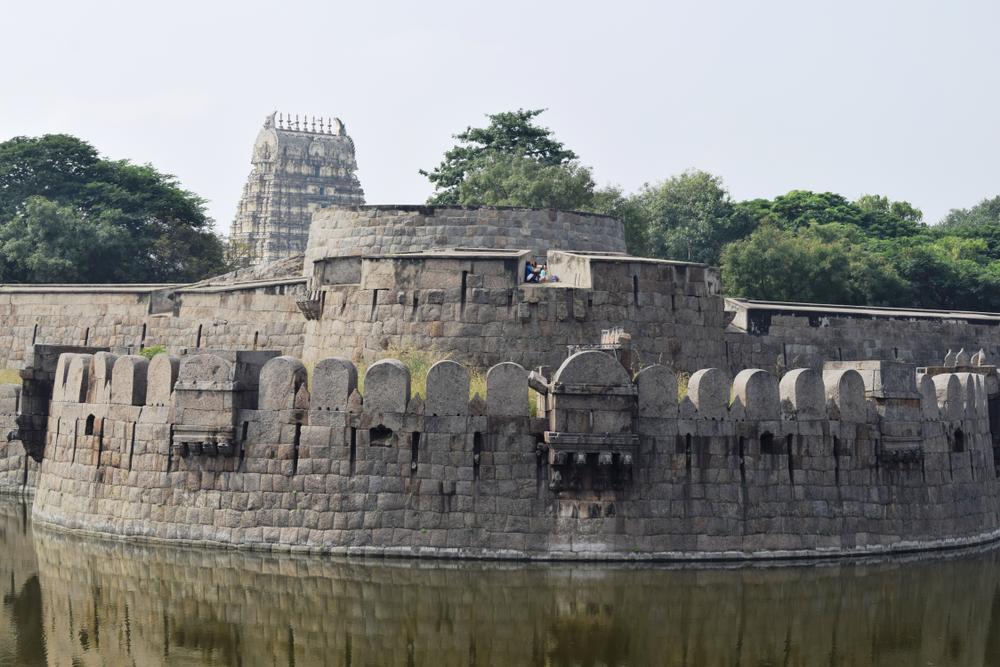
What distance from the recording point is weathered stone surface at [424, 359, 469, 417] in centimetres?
1669

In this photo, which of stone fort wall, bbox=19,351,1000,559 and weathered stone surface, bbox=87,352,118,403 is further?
weathered stone surface, bbox=87,352,118,403

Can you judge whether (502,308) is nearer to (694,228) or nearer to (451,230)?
(451,230)

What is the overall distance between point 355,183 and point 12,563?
6993 cm

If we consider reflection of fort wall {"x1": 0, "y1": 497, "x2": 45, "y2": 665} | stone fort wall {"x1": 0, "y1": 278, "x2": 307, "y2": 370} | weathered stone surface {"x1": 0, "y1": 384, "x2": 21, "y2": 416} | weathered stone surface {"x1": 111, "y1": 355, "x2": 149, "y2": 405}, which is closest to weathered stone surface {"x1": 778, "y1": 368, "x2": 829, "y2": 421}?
weathered stone surface {"x1": 111, "y1": 355, "x2": 149, "y2": 405}

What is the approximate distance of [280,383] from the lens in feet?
56.0

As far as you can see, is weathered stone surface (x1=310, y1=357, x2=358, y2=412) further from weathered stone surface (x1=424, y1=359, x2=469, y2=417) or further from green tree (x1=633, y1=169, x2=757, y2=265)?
green tree (x1=633, y1=169, x2=757, y2=265)

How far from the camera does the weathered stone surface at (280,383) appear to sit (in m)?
17.0

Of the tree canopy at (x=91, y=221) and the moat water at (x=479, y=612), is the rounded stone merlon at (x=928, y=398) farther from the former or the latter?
the tree canopy at (x=91, y=221)

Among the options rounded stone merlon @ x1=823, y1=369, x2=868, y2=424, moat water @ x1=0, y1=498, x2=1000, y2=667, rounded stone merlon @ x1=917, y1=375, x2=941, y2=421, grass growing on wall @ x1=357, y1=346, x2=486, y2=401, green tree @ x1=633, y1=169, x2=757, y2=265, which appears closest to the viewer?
moat water @ x1=0, y1=498, x2=1000, y2=667

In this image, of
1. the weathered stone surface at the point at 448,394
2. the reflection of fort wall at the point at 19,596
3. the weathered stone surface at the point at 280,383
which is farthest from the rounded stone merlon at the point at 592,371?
the reflection of fort wall at the point at 19,596

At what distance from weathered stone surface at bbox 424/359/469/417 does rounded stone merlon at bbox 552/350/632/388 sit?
4.40 ft

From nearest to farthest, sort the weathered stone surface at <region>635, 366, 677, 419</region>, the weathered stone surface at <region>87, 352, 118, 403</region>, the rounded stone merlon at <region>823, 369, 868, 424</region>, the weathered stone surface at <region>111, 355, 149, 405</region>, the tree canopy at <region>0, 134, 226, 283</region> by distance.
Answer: the weathered stone surface at <region>635, 366, 677, 419</region>, the rounded stone merlon at <region>823, 369, 868, 424</region>, the weathered stone surface at <region>111, 355, 149, 405</region>, the weathered stone surface at <region>87, 352, 118, 403</region>, the tree canopy at <region>0, 134, 226, 283</region>

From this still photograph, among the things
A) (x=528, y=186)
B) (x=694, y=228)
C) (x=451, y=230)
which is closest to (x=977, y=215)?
(x=694, y=228)

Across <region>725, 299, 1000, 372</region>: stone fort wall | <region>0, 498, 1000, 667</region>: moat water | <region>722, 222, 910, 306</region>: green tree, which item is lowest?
<region>0, 498, 1000, 667</region>: moat water
